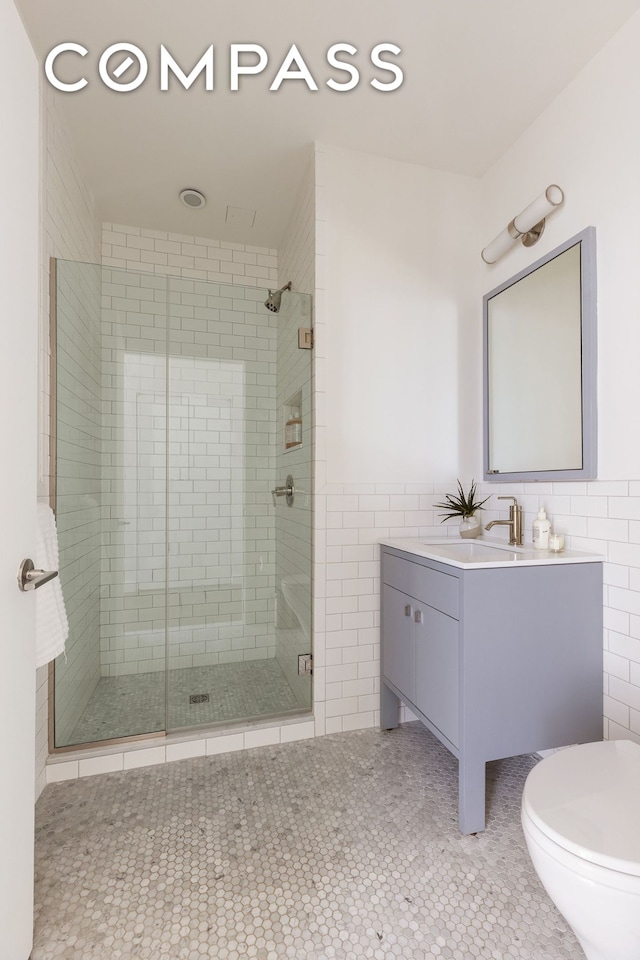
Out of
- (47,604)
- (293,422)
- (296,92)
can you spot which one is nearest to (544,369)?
(293,422)

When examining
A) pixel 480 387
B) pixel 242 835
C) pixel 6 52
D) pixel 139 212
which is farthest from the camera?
pixel 139 212

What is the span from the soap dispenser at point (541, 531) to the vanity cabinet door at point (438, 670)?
54cm

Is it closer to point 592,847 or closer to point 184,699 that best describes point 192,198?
point 184,699

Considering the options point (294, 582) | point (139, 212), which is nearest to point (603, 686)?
point (294, 582)

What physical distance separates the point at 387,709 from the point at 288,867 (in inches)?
35.0

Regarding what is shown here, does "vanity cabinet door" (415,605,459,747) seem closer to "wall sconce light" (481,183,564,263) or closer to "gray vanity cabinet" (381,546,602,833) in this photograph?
"gray vanity cabinet" (381,546,602,833)

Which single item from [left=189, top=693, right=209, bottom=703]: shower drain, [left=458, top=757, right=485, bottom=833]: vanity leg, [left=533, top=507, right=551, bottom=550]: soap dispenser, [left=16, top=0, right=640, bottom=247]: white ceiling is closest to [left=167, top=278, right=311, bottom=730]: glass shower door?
[left=189, top=693, right=209, bottom=703]: shower drain

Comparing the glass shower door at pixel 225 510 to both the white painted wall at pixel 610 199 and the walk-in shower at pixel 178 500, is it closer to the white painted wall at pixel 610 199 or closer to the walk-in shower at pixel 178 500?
the walk-in shower at pixel 178 500

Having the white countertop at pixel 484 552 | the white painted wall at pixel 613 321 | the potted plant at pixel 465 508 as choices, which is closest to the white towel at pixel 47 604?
the white countertop at pixel 484 552

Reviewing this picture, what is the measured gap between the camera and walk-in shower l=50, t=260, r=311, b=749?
79.7 inches

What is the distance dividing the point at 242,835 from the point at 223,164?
9.37ft

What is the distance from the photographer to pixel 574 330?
5.91 feet

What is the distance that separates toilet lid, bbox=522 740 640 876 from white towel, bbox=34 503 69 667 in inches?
52.5

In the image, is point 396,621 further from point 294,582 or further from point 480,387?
point 480,387
